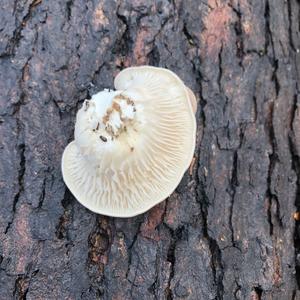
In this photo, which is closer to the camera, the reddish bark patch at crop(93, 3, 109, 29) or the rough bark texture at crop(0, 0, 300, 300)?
the rough bark texture at crop(0, 0, 300, 300)

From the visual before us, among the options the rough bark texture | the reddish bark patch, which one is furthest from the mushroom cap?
the reddish bark patch

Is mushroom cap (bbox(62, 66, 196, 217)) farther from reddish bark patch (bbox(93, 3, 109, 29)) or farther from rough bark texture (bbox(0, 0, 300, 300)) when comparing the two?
reddish bark patch (bbox(93, 3, 109, 29))

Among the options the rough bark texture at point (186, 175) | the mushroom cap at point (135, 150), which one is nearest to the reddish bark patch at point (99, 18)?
the rough bark texture at point (186, 175)

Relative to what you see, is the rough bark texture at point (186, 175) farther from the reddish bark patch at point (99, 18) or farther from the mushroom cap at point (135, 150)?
the mushroom cap at point (135, 150)

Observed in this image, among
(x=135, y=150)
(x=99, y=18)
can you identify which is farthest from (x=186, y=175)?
(x=99, y=18)

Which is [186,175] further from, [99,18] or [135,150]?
[99,18]

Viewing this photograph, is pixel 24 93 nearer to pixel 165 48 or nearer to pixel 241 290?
pixel 165 48
